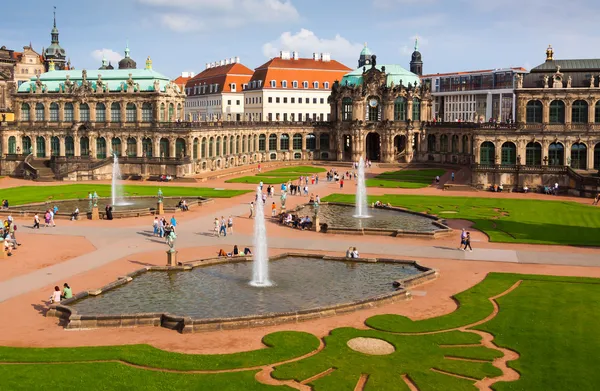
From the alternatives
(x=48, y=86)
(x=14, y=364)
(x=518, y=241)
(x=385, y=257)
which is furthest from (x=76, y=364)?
(x=48, y=86)

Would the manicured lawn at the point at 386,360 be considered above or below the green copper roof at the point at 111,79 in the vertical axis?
below

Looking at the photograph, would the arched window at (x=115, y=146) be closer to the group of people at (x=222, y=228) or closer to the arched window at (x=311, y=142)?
the arched window at (x=311, y=142)

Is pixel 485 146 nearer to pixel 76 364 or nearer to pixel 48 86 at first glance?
pixel 48 86

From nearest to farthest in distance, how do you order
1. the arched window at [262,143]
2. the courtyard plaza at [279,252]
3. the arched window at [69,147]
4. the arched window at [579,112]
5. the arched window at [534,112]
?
1. the courtyard plaza at [279,252]
2. the arched window at [579,112]
3. the arched window at [534,112]
4. the arched window at [69,147]
5. the arched window at [262,143]

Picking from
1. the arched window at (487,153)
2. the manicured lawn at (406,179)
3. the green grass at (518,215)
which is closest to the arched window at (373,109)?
the manicured lawn at (406,179)

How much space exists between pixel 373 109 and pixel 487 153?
46825 mm

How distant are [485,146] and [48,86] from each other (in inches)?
3226

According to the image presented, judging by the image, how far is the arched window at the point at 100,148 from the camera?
12925cm

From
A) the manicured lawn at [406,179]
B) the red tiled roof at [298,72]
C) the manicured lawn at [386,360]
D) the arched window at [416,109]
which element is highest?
the red tiled roof at [298,72]

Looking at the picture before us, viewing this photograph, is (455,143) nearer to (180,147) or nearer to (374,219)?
(180,147)

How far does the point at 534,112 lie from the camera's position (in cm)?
10838

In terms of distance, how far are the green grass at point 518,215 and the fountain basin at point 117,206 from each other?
20.3 meters

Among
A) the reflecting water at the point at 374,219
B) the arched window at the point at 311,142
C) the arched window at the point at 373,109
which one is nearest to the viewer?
the reflecting water at the point at 374,219

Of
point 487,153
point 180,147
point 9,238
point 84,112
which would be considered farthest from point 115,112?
point 9,238
